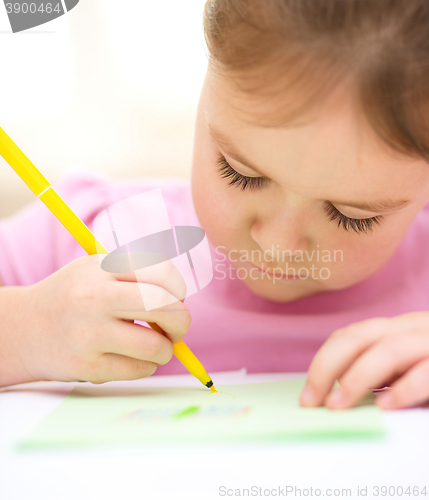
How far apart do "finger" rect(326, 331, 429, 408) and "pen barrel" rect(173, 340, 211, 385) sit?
104 mm

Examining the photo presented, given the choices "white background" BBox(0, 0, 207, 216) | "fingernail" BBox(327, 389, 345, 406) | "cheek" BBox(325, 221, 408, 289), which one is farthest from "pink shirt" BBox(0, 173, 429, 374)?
"white background" BBox(0, 0, 207, 216)

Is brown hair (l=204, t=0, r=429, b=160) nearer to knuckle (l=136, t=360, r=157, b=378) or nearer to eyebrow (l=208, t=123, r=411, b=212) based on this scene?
eyebrow (l=208, t=123, r=411, b=212)

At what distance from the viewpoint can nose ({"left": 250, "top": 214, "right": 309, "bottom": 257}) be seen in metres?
0.34

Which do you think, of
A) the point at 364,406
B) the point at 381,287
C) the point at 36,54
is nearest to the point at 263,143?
the point at 364,406

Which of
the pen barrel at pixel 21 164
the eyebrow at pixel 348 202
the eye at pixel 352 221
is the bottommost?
the eye at pixel 352 221

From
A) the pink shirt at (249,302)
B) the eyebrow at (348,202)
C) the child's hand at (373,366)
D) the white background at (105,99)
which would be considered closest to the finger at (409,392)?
the child's hand at (373,366)

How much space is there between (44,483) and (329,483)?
0.40ft

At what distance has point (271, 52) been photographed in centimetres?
30

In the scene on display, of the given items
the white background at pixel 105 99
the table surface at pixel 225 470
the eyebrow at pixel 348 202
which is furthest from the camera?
the white background at pixel 105 99

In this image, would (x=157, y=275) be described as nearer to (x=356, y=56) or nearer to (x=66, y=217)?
(x=66, y=217)

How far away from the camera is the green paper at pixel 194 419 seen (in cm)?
25

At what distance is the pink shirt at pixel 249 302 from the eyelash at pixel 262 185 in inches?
6.5

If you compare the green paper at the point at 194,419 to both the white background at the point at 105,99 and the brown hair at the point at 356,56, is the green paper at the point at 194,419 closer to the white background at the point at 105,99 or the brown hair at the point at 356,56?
the brown hair at the point at 356,56

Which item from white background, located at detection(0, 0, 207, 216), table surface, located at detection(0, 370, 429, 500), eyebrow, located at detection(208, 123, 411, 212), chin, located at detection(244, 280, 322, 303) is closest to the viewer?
table surface, located at detection(0, 370, 429, 500)
